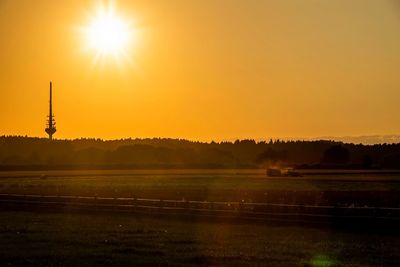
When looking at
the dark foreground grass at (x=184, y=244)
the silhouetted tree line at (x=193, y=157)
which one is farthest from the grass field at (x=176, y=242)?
the silhouetted tree line at (x=193, y=157)

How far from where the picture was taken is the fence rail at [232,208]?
3200 cm

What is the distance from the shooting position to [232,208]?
37000 millimetres

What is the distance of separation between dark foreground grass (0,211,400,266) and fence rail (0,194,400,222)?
7.05 feet

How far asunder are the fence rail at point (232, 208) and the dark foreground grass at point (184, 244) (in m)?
2.15

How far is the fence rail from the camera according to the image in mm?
32000

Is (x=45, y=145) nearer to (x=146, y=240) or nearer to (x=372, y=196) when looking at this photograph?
(x=372, y=196)

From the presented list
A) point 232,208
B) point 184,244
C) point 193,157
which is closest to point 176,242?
point 184,244

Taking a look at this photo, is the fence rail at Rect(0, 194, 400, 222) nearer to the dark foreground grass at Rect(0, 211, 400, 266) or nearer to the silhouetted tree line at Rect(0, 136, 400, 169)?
the dark foreground grass at Rect(0, 211, 400, 266)

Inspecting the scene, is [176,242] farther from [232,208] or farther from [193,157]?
[193,157]

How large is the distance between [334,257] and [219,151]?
4629 inches

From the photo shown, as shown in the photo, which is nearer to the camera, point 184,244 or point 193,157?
point 184,244

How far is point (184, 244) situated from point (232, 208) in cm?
1237

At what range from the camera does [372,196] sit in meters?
47.2

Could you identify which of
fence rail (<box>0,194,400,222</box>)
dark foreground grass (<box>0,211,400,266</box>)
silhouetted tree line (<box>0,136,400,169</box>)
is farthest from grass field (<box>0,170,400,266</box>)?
silhouetted tree line (<box>0,136,400,169</box>)
